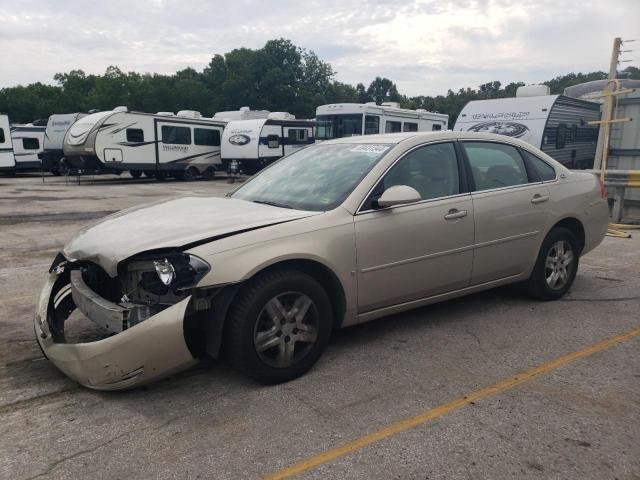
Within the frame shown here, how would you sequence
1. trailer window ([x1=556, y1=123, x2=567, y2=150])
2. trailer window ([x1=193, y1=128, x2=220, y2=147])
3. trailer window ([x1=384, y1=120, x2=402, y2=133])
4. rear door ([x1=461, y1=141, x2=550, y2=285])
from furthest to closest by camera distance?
trailer window ([x1=193, y1=128, x2=220, y2=147]), trailer window ([x1=384, y1=120, x2=402, y2=133]), trailer window ([x1=556, y1=123, x2=567, y2=150]), rear door ([x1=461, y1=141, x2=550, y2=285])

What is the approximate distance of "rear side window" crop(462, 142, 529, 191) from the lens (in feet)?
14.6

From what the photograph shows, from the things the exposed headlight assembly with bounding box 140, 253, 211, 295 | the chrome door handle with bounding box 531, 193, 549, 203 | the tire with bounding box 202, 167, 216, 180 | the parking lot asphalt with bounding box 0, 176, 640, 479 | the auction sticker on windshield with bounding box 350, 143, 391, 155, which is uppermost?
the auction sticker on windshield with bounding box 350, 143, 391, 155

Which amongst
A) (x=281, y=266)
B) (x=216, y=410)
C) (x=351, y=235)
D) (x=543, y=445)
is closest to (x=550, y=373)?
(x=543, y=445)

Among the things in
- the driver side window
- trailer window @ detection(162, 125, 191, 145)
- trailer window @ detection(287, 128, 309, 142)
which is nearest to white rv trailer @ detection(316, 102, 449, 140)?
trailer window @ detection(287, 128, 309, 142)

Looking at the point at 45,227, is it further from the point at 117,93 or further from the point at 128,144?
the point at 117,93

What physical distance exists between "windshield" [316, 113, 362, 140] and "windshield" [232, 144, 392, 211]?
16.6 metres

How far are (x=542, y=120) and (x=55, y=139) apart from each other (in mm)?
21290

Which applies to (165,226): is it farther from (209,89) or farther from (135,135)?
(209,89)

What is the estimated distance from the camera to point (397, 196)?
366 cm

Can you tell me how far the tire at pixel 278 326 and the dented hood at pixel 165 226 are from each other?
0.41m

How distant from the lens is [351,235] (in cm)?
361

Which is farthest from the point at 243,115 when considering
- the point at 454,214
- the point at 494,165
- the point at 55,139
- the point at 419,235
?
the point at 419,235

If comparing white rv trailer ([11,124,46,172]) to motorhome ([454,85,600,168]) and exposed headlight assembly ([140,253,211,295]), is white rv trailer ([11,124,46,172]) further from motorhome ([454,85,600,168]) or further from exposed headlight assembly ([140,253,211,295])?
exposed headlight assembly ([140,253,211,295])

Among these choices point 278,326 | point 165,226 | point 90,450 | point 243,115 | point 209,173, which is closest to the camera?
point 90,450
